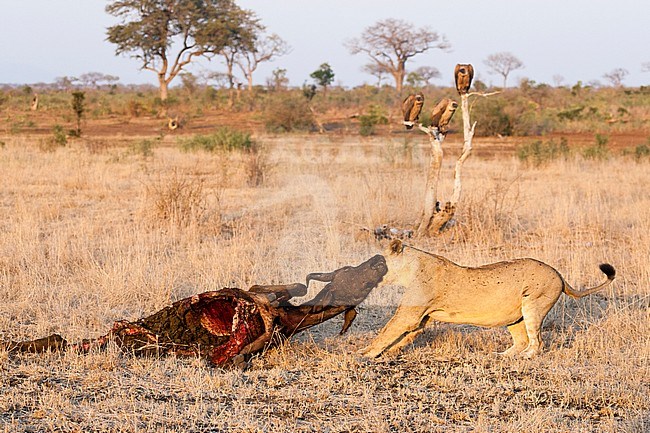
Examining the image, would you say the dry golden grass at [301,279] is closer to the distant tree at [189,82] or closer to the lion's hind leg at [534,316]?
the lion's hind leg at [534,316]

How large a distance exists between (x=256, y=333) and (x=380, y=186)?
7.04 m

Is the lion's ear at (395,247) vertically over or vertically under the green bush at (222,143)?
under

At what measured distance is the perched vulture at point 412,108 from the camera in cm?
836

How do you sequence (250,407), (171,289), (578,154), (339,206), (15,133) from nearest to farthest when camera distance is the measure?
(250,407)
(171,289)
(339,206)
(578,154)
(15,133)

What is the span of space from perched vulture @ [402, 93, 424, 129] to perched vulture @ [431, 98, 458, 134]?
0.22m

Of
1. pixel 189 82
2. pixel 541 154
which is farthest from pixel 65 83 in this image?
pixel 541 154

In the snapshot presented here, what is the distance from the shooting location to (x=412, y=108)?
838cm

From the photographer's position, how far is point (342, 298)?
4918mm

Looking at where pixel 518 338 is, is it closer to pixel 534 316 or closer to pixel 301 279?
pixel 534 316

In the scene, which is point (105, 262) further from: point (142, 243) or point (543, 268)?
point (543, 268)

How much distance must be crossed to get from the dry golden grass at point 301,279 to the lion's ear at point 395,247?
0.73 m

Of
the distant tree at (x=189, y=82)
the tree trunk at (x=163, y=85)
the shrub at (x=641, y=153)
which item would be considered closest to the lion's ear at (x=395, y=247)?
the shrub at (x=641, y=153)

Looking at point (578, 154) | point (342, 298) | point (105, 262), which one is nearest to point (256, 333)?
point (342, 298)

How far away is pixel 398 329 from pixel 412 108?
4086mm
